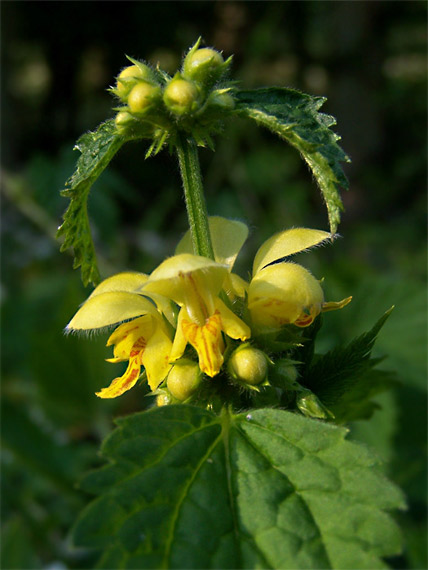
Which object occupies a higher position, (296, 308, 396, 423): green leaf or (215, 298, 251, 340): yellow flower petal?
(215, 298, 251, 340): yellow flower petal

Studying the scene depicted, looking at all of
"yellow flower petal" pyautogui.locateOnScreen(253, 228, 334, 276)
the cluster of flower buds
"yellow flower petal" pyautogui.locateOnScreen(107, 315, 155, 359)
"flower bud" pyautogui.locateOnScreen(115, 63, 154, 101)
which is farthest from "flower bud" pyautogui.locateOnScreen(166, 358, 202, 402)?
"flower bud" pyautogui.locateOnScreen(115, 63, 154, 101)

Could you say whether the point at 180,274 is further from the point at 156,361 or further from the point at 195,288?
the point at 156,361

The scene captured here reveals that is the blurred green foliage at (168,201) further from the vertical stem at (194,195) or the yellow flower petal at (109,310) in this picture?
the yellow flower petal at (109,310)

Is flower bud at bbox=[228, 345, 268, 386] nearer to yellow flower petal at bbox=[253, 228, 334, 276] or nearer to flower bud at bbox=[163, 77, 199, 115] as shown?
yellow flower petal at bbox=[253, 228, 334, 276]

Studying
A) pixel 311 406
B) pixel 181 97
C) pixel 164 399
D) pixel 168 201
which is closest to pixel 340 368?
pixel 311 406

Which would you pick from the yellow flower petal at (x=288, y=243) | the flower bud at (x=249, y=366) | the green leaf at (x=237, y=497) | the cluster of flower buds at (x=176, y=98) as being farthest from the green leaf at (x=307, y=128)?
the green leaf at (x=237, y=497)
